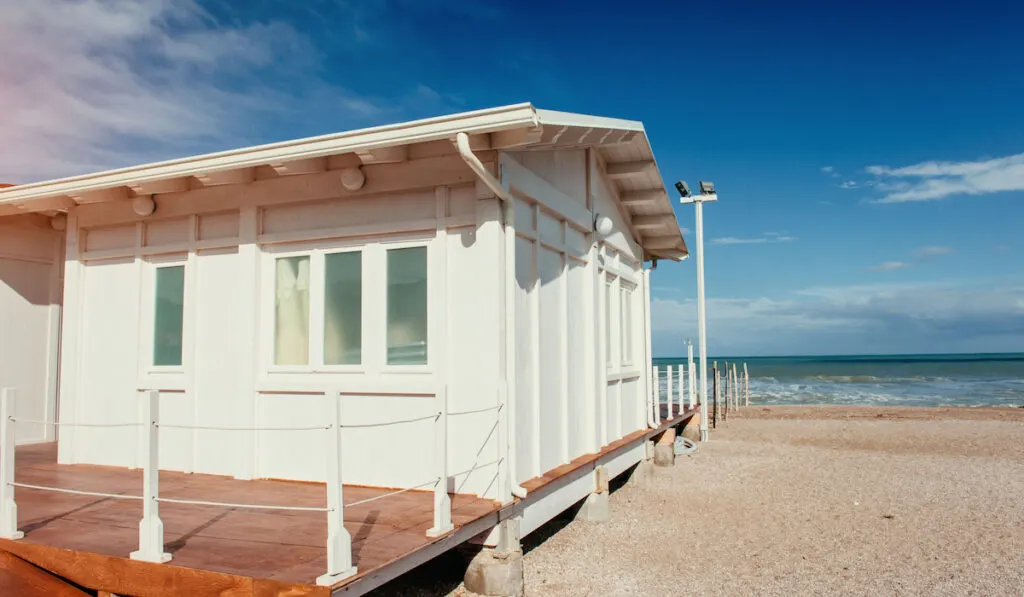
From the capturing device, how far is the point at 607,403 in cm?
892

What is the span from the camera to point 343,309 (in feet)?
20.7

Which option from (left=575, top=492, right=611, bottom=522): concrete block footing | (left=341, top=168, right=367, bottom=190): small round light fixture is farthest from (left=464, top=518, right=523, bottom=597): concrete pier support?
(left=341, top=168, right=367, bottom=190): small round light fixture

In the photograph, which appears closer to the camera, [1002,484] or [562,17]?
[1002,484]

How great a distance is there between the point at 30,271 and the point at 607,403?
24.6 feet

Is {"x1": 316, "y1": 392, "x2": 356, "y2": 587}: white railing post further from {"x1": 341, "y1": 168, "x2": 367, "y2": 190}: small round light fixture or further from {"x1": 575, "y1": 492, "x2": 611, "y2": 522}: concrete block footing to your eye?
{"x1": 575, "y1": 492, "x2": 611, "y2": 522}: concrete block footing

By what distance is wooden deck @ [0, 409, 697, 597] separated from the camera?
12.2ft

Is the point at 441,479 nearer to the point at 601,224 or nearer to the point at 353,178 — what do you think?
the point at 353,178

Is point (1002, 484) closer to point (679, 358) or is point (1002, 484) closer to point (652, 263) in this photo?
point (652, 263)

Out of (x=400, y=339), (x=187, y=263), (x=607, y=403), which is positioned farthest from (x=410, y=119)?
(x=607, y=403)

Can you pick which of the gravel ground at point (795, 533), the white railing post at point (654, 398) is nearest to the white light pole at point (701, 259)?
the gravel ground at point (795, 533)

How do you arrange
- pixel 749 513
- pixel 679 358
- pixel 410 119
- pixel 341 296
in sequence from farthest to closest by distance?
pixel 679 358 < pixel 749 513 < pixel 341 296 < pixel 410 119

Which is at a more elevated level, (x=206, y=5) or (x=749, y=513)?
(x=206, y=5)

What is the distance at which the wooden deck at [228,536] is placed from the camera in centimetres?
373

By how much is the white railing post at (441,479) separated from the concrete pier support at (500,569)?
32.2 inches
